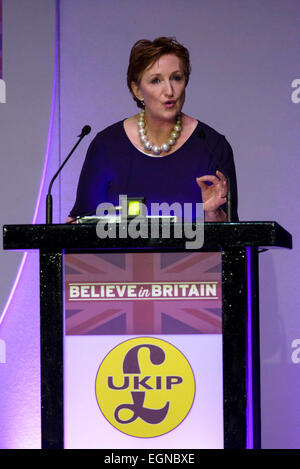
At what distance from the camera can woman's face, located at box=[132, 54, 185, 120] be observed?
2.75 meters

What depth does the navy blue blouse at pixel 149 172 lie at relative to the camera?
8.87ft

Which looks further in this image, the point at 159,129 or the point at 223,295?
the point at 159,129

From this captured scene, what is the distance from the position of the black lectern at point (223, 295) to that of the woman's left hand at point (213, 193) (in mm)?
830

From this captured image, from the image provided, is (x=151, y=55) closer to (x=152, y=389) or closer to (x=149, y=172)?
(x=149, y=172)

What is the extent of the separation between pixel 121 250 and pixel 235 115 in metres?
1.47

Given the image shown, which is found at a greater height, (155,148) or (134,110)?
(134,110)

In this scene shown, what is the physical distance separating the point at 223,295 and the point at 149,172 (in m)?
1.29

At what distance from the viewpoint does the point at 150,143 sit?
2.75 metres

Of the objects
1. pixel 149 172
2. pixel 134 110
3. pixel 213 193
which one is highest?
pixel 134 110

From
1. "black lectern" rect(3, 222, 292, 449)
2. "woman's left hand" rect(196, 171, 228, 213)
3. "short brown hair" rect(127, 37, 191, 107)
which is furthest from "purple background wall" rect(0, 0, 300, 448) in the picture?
"black lectern" rect(3, 222, 292, 449)

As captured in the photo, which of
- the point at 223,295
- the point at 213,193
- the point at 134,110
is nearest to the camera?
the point at 223,295

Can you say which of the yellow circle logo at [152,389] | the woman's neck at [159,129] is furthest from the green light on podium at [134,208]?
the woman's neck at [159,129]

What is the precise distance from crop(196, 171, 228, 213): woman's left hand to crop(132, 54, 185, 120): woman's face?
418mm

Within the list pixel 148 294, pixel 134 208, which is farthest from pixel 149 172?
pixel 148 294
